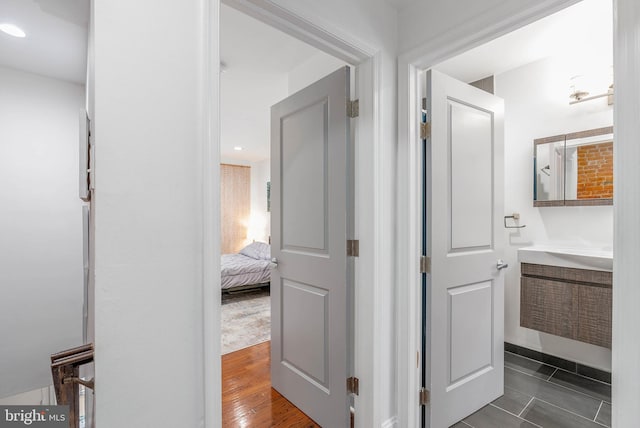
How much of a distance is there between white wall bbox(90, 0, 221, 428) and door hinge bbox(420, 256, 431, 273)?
127cm

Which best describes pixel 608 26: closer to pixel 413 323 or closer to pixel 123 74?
pixel 413 323

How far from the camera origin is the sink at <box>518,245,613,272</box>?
2.07 metres

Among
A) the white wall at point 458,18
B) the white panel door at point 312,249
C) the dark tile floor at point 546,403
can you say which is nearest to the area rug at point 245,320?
the white panel door at point 312,249

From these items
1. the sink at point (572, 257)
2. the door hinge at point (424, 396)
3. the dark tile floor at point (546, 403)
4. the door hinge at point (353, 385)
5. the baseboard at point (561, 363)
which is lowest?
the dark tile floor at point (546, 403)

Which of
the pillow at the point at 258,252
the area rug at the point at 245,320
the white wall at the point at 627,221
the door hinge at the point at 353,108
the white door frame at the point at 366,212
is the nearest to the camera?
the white wall at the point at 627,221

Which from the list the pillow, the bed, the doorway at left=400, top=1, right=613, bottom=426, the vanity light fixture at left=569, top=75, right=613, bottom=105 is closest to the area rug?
the bed

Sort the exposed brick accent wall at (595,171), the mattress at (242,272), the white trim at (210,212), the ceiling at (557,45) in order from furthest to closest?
the mattress at (242,272), the exposed brick accent wall at (595,171), the ceiling at (557,45), the white trim at (210,212)

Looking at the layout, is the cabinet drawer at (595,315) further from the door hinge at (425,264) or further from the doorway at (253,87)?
the doorway at (253,87)

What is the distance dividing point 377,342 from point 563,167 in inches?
91.5

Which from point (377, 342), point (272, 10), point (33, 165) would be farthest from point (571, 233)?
point (33, 165)

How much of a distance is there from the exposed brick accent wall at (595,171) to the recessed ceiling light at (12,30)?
369cm

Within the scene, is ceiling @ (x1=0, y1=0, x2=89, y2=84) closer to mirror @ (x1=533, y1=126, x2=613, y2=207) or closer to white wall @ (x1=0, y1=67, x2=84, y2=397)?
white wall @ (x1=0, y1=67, x2=84, y2=397)

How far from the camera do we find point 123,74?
75 centimetres

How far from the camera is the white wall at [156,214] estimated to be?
0.73 metres
